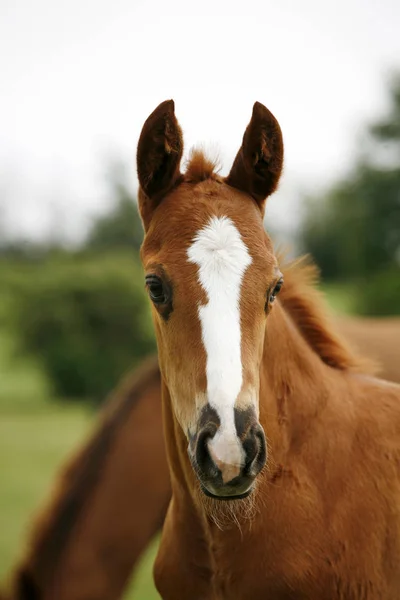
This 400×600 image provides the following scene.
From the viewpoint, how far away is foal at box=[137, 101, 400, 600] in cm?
242

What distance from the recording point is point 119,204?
26484mm

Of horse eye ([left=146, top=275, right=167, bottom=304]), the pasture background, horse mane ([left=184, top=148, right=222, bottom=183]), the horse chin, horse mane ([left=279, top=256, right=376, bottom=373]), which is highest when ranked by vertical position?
horse mane ([left=184, top=148, right=222, bottom=183])

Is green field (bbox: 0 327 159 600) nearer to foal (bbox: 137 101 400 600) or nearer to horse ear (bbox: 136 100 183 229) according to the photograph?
foal (bbox: 137 101 400 600)

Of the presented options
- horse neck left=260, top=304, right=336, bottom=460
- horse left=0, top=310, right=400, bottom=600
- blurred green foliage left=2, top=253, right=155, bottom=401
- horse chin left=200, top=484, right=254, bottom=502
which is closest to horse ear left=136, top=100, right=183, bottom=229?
horse neck left=260, top=304, right=336, bottom=460

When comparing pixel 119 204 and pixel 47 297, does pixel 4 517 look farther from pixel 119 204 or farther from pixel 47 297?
pixel 119 204

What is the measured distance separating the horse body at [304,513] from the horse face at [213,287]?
34cm

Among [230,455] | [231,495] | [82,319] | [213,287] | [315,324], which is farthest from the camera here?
[82,319]

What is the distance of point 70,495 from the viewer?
5293 millimetres

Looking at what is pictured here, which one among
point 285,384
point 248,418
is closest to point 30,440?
point 285,384

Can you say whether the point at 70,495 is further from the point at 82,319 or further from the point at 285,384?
the point at 82,319

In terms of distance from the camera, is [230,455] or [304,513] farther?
[304,513]

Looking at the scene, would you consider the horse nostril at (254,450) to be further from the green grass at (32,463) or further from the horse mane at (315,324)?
the green grass at (32,463)

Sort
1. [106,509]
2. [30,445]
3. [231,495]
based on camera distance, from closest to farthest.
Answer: [231,495] < [106,509] < [30,445]

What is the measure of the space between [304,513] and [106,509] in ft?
9.85
